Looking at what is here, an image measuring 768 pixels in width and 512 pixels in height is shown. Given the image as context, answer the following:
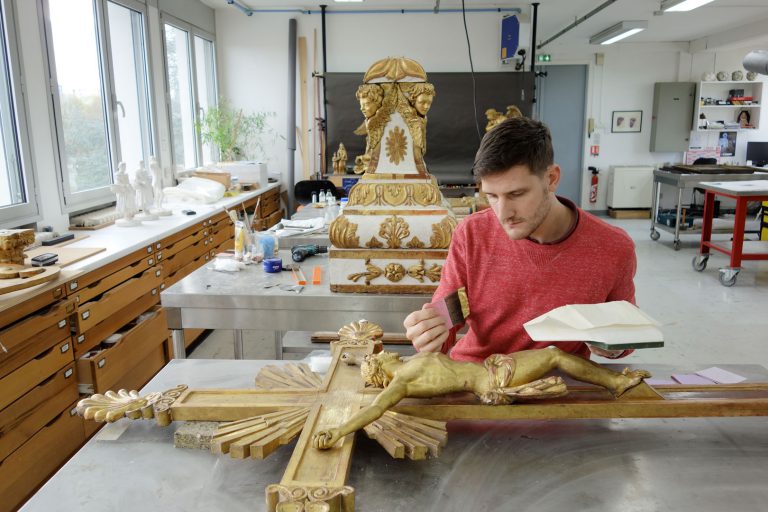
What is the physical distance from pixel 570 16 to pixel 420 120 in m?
6.79

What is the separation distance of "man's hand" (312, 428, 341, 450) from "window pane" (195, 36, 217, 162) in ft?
21.3

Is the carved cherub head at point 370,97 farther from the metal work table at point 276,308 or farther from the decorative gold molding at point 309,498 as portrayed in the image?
the decorative gold molding at point 309,498

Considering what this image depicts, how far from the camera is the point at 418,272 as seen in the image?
84.6 inches

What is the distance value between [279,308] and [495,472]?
142 cm

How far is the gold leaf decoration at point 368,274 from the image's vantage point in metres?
2.16

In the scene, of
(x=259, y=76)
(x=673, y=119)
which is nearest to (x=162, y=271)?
(x=259, y=76)

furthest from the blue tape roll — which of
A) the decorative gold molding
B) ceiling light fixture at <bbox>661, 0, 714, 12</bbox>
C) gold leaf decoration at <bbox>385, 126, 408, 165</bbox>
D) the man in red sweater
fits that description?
ceiling light fixture at <bbox>661, 0, 714, 12</bbox>

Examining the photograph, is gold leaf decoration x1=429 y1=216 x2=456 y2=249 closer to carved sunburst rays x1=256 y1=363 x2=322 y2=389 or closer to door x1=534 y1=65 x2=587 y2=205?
carved sunburst rays x1=256 y1=363 x2=322 y2=389

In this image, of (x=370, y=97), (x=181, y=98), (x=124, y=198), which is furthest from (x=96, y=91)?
(x=370, y=97)

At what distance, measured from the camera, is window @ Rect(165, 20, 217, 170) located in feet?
19.7

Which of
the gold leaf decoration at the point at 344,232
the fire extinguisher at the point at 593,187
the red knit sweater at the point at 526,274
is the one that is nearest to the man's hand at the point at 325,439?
the red knit sweater at the point at 526,274

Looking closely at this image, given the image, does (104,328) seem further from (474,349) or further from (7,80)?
(474,349)

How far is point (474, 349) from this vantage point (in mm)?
1612

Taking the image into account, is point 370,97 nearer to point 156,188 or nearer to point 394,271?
point 394,271
